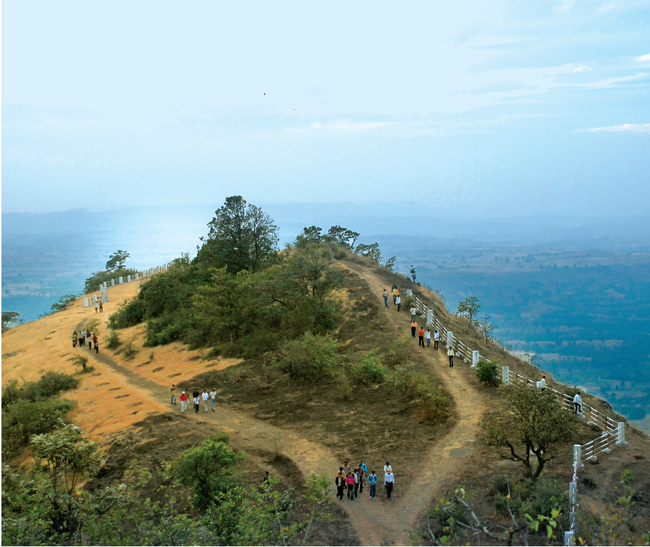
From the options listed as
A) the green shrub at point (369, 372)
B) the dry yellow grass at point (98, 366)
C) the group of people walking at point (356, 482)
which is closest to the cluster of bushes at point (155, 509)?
the group of people walking at point (356, 482)

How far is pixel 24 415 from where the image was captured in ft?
73.4

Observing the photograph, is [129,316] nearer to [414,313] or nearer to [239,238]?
[239,238]

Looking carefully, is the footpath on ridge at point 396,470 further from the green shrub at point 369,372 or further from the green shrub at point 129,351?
the green shrub at point 129,351

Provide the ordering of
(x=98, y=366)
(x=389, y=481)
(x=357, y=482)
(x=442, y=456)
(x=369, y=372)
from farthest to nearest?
(x=98, y=366), (x=369, y=372), (x=442, y=456), (x=357, y=482), (x=389, y=481)

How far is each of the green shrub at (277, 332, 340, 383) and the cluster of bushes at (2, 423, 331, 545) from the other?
10.1 m

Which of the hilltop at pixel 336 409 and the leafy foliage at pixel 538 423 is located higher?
the leafy foliage at pixel 538 423

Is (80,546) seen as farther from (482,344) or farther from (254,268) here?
(254,268)

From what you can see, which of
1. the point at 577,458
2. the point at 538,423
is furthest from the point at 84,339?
the point at 577,458

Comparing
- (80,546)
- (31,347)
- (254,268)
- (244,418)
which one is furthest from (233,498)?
(31,347)

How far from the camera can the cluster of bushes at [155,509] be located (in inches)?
439

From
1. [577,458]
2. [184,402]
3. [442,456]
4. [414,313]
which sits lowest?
[184,402]

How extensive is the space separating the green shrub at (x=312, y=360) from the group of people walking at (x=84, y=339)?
16.1 meters

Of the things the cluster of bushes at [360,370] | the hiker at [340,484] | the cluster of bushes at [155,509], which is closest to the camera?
the cluster of bushes at [155,509]

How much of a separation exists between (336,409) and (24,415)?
13.0 meters
